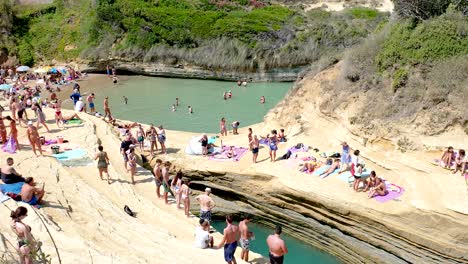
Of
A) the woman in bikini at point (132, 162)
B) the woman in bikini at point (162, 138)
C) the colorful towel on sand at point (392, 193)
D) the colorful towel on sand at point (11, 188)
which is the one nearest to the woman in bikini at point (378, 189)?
the colorful towel on sand at point (392, 193)

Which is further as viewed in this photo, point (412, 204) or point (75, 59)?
point (75, 59)

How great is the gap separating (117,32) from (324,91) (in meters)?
23.8

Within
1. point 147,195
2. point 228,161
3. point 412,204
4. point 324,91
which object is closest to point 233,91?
point 324,91

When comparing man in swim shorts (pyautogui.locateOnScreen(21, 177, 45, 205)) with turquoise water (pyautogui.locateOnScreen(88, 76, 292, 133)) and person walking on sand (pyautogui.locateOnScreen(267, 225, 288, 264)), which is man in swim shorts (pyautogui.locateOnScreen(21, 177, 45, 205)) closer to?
person walking on sand (pyautogui.locateOnScreen(267, 225, 288, 264))

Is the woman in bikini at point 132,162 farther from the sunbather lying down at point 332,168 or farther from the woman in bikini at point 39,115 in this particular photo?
the sunbather lying down at point 332,168

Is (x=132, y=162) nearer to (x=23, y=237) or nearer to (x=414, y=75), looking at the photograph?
(x=23, y=237)

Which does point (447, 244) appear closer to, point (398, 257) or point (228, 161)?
point (398, 257)

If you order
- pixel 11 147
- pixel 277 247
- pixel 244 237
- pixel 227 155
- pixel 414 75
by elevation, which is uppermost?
pixel 414 75

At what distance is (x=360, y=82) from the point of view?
58.1ft

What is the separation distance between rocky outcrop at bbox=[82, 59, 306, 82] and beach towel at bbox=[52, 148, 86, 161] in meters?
19.3

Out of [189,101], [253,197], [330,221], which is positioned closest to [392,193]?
[330,221]

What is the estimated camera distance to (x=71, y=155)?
15.8 metres

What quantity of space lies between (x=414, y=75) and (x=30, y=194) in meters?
13.0

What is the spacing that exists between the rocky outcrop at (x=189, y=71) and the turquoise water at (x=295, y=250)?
20.2m
